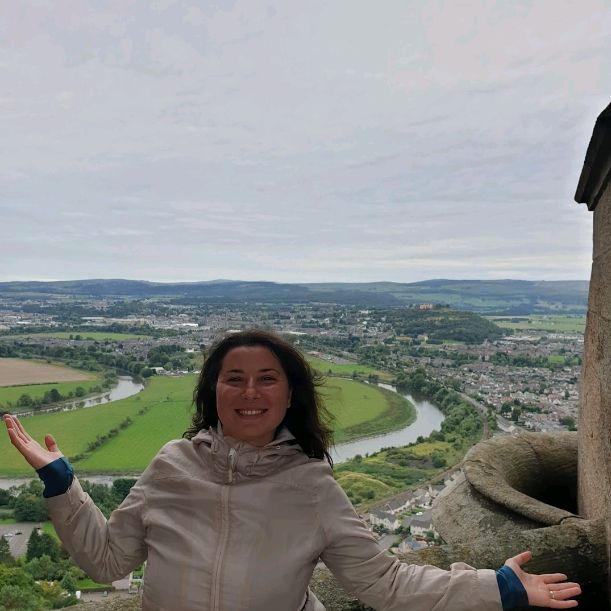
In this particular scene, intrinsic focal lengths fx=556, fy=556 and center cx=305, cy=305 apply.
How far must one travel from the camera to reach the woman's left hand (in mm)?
1346

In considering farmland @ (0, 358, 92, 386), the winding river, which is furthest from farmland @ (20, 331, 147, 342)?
the winding river

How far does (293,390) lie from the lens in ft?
5.60

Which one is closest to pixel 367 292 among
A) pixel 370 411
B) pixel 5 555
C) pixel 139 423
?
pixel 370 411

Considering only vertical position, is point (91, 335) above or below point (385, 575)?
below

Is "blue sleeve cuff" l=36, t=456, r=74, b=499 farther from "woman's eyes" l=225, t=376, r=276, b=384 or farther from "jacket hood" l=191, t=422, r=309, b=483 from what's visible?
"woman's eyes" l=225, t=376, r=276, b=384

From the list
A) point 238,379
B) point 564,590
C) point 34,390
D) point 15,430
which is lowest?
point 34,390

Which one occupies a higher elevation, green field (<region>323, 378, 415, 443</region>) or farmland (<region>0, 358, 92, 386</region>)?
farmland (<region>0, 358, 92, 386</region>)

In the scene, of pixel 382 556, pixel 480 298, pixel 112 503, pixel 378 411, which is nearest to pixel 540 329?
pixel 378 411

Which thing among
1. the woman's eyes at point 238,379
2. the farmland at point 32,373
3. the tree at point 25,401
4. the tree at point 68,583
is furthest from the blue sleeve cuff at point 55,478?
the farmland at point 32,373

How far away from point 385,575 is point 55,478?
86 centimetres

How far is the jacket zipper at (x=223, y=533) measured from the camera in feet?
4.28

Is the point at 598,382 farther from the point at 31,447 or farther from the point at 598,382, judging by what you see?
the point at 31,447

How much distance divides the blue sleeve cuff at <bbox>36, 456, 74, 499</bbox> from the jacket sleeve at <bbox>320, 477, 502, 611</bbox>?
2.12 ft

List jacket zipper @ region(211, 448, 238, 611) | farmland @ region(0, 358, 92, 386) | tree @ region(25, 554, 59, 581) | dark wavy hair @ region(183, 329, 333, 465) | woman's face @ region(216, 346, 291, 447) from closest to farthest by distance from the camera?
jacket zipper @ region(211, 448, 238, 611) → woman's face @ region(216, 346, 291, 447) → dark wavy hair @ region(183, 329, 333, 465) → tree @ region(25, 554, 59, 581) → farmland @ region(0, 358, 92, 386)
